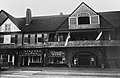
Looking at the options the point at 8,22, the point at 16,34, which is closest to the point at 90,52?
the point at 16,34

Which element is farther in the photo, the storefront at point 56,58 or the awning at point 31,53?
the awning at point 31,53

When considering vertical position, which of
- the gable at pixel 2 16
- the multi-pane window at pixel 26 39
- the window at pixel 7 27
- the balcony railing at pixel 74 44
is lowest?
the balcony railing at pixel 74 44

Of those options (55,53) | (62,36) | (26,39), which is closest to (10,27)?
(26,39)

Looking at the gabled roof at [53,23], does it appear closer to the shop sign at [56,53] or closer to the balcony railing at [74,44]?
the balcony railing at [74,44]

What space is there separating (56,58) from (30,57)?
505 centimetres

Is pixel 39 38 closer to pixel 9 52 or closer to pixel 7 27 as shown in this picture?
pixel 9 52

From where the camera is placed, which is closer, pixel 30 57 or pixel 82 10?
pixel 82 10

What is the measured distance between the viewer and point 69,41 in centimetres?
2608

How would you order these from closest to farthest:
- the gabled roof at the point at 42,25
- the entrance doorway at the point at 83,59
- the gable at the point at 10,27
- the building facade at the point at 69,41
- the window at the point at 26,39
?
the building facade at the point at 69,41, the entrance doorway at the point at 83,59, the window at the point at 26,39, the gabled roof at the point at 42,25, the gable at the point at 10,27

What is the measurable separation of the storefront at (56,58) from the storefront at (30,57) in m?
1.44

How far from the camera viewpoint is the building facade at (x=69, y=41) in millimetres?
25188

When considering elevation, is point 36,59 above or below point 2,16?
below

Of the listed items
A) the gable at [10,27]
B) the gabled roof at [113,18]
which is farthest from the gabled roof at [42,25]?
the gabled roof at [113,18]

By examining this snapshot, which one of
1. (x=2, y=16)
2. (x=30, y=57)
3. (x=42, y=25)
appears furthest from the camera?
(x=2, y=16)
